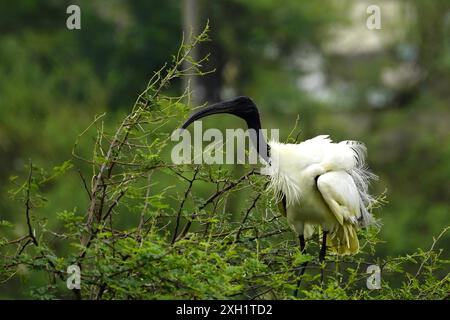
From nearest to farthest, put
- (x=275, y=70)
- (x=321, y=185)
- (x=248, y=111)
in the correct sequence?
(x=321, y=185)
(x=248, y=111)
(x=275, y=70)

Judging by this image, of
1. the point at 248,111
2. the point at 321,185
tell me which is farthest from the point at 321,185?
the point at 248,111

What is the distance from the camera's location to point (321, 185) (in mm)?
7488

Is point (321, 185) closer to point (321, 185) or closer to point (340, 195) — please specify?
point (321, 185)

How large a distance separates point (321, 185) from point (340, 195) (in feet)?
0.39

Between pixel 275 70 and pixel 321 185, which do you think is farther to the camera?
pixel 275 70

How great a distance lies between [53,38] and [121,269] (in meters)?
21.8

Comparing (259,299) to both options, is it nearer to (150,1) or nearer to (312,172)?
(312,172)

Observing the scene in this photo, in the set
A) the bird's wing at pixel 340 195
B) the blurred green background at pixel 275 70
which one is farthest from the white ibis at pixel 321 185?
the blurred green background at pixel 275 70

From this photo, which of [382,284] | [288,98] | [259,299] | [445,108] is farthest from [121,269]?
[445,108]

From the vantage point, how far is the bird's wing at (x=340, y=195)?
295 inches

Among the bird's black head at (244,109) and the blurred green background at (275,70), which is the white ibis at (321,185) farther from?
the blurred green background at (275,70)

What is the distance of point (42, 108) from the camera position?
24.4 metres

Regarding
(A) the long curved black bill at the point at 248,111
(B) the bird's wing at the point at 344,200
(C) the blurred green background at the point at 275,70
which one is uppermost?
(C) the blurred green background at the point at 275,70

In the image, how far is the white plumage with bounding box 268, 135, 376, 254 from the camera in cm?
752
